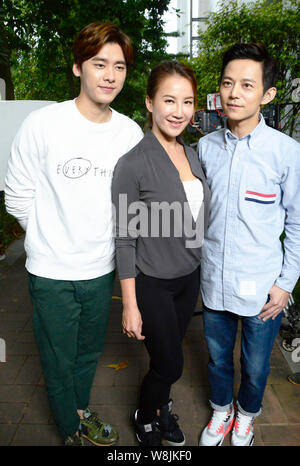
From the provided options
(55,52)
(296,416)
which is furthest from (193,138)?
(296,416)

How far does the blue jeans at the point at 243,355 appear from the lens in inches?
83.7

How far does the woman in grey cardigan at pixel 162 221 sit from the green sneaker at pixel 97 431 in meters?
0.56

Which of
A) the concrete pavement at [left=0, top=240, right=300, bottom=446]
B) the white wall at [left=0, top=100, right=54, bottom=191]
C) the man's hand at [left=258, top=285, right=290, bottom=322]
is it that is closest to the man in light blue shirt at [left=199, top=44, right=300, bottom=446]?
the man's hand at [left=258, top=285, right=290, bottom=322]

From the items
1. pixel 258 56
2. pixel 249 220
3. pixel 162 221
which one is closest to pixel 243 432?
pixel 249 220

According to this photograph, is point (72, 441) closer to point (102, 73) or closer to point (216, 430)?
point (216, 430)

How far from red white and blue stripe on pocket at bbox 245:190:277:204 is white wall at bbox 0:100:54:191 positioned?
1.73 m

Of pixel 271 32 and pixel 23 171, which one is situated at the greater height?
pixel 271 32

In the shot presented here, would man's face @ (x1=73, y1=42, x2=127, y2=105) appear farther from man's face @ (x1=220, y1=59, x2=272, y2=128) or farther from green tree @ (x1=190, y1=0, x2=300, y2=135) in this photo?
green tree @ (x1=190, y1=0, x2=300, y2=135)

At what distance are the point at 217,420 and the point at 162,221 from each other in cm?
135

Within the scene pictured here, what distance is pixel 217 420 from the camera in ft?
7.84

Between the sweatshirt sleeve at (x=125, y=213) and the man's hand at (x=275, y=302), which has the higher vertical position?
the sweatshirt sleeve at (x=125, y=213)

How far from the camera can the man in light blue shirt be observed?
1864 millimetres

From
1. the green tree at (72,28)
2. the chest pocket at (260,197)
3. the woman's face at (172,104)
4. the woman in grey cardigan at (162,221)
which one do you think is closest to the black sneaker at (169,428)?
the woman in grey cardigan at (162,221)

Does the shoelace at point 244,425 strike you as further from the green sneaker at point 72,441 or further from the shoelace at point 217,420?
the green sneaker at point 72,441
